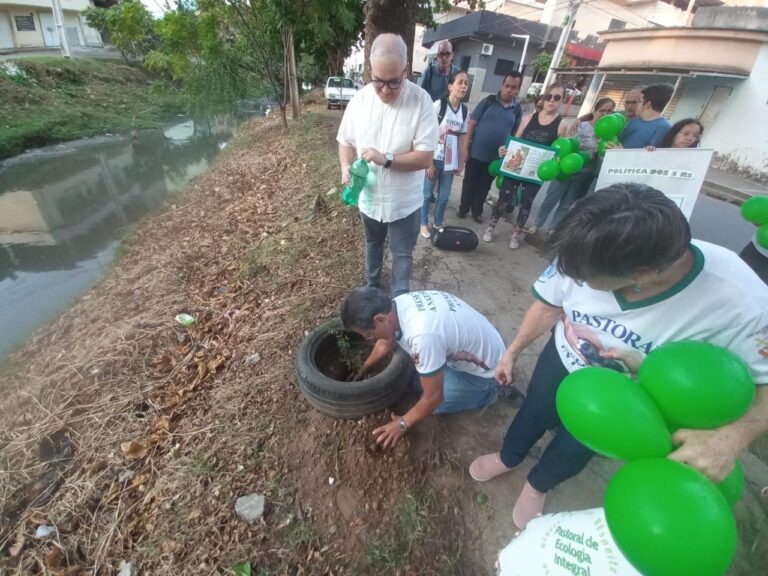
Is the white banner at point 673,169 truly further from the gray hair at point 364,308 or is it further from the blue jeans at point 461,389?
the gray hair at point 364,308

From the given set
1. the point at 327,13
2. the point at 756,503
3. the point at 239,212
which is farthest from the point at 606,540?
the point at 327,13

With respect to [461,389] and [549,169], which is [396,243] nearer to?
[461,389]

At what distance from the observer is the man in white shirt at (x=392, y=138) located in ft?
7.13

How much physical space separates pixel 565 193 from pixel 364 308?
3875 millimetres

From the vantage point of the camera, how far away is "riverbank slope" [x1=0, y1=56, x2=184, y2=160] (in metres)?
11.4

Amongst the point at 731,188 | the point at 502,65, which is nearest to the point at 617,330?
the point at 731,188

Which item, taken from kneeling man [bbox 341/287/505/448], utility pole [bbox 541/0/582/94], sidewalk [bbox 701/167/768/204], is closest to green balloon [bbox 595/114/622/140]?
kneeling man [bbox 341/287/505/448]

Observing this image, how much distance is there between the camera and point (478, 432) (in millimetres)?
2311

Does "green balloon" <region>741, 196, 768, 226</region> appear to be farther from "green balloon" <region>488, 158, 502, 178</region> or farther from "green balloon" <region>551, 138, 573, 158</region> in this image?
"green balloon" <region>488, 158, 502, 178</region>

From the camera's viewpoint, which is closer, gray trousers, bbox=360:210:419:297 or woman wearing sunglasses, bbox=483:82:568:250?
gray trousers, bbox=360:210:419:297

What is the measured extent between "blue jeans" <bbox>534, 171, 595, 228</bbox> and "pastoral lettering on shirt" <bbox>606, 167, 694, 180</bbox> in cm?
119

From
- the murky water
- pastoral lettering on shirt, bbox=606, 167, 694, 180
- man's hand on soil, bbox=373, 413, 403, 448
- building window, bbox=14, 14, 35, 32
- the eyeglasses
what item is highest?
building window, bbox=14, 14, 35, 32

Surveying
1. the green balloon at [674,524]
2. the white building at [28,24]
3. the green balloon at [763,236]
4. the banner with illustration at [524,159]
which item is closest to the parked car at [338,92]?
the banner with illustration at [524,159]

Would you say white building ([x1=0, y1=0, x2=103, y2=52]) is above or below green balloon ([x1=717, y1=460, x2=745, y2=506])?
above
